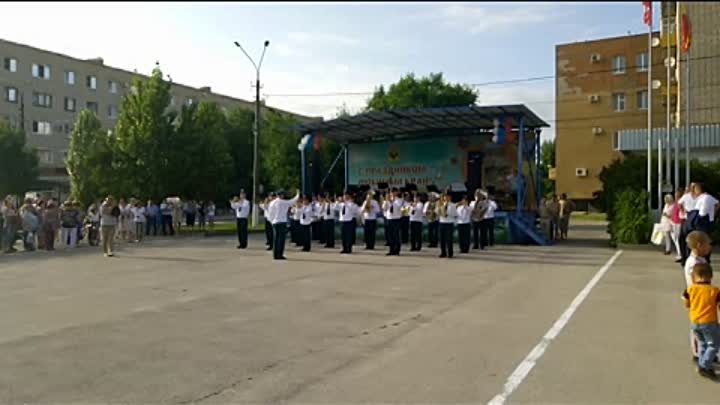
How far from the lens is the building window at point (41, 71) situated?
58.4m

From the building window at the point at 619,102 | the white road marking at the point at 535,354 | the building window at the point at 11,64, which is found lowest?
the white road marking at the point at 535,354

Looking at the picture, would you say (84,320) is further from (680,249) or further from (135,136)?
(135,136)

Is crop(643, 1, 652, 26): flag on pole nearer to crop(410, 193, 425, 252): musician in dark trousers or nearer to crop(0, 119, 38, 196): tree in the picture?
crop(410, 193, 425, 252): musician in dark trousers

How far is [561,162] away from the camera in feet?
191

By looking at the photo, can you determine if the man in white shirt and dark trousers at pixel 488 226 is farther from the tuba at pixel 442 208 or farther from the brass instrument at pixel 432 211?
the tuba at pixel 442 208

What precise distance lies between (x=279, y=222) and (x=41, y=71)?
48.7m

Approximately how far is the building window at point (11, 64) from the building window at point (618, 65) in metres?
47.5

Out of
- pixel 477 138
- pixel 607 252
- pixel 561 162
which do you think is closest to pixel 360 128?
pixel 477 138

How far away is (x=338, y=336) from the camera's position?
8453mm

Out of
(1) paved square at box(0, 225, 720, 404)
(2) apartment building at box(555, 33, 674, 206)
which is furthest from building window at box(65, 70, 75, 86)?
(1) paved square at box(0, 225, 720, 404)

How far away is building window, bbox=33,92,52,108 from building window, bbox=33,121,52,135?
Result: 5.13ft

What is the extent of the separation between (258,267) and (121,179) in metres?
18.4

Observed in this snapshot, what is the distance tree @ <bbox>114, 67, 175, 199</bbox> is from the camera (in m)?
32.1

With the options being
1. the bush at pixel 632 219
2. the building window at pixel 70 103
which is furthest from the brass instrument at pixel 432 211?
the building window at pixel 70 103
